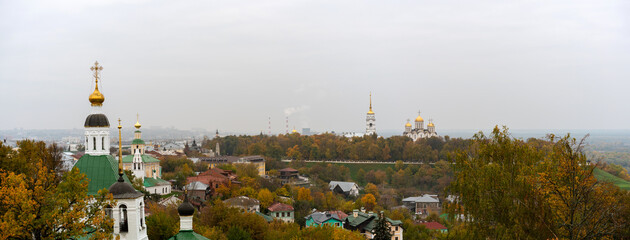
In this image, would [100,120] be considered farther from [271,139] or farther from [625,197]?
[271,139]

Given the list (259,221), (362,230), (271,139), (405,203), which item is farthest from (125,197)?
(271,139)

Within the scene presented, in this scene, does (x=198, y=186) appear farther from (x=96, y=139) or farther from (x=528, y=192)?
(x=528, y=192)

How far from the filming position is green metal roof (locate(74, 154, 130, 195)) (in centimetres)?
1466

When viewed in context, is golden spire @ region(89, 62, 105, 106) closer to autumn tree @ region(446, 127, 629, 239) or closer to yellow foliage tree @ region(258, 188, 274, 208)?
autumn tree @ region(446, 127, 629, 239)

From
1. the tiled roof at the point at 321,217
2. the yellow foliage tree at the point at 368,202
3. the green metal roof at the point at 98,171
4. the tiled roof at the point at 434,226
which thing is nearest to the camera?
the green metal roof at the point at 98,171

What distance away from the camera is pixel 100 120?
14742mm

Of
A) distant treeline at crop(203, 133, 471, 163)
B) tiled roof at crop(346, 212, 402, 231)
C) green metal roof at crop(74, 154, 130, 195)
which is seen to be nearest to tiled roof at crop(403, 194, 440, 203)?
tiled roof at crop(346, 212, 402, 231)

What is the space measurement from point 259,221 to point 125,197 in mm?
11403

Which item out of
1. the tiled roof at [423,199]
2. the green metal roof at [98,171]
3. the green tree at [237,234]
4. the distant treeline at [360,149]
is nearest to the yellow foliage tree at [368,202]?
the tiled roof at [423,199]

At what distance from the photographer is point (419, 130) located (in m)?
99.9

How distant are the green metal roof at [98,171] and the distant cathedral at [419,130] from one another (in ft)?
280

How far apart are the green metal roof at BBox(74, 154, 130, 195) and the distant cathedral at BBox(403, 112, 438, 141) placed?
85.2 meters

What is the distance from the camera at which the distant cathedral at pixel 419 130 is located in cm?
9838

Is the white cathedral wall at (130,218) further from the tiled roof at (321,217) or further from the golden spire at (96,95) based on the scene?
the tiled roof at (321,217)
